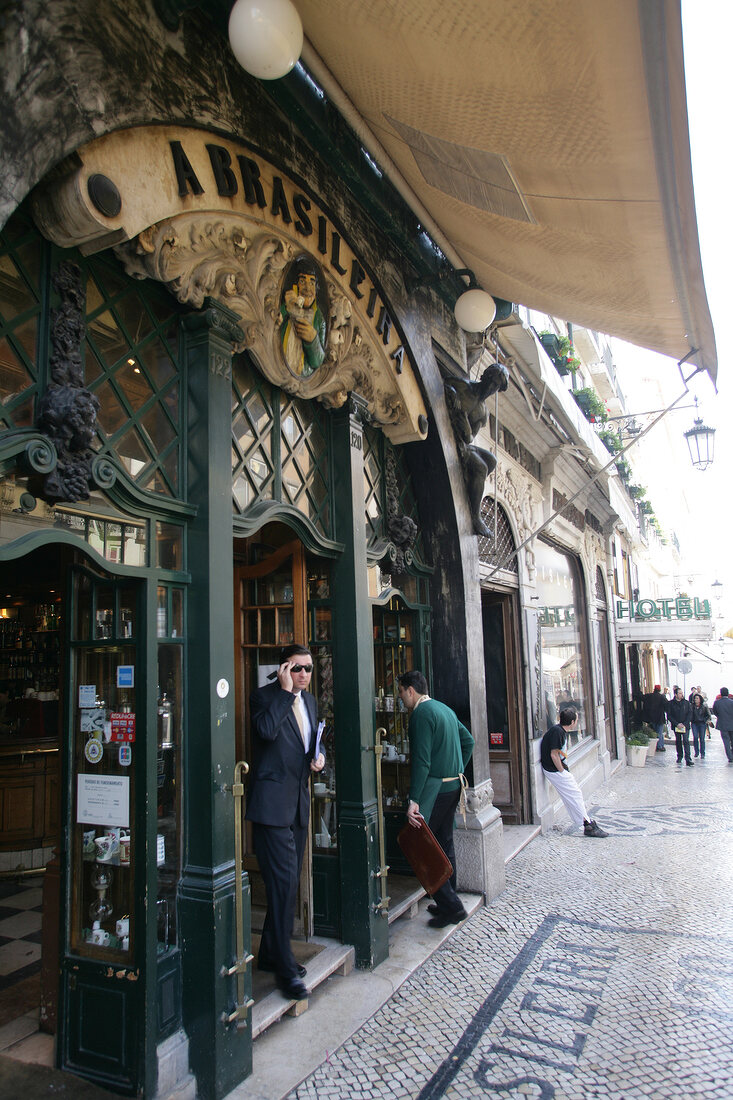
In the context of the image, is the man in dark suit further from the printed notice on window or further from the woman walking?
the woman walking

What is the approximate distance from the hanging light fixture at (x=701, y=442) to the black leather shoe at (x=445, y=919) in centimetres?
908

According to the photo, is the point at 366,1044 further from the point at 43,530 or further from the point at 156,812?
the point at 43,530

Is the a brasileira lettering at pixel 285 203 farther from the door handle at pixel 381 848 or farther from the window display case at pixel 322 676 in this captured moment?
the door handle at pixel 381 848

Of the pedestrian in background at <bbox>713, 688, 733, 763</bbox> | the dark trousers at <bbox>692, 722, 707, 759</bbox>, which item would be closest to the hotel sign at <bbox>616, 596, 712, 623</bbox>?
the pedestrian in background at <bbox>713, 688, 733, 763</bbox>

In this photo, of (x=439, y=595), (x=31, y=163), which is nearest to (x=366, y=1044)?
(x=439, y=595)

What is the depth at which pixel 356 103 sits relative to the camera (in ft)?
14.2

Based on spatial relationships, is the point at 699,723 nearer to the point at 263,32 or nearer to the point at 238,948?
the point at 238,948

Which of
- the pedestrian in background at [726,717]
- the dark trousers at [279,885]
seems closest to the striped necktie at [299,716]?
the dark trousers at [279,885]

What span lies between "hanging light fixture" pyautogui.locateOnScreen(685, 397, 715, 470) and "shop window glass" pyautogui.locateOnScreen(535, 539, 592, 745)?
283cm

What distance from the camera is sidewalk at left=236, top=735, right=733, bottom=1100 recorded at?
3559mm

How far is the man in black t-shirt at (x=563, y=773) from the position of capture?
870 centimetres

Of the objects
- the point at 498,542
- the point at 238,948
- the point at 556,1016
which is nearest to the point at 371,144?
the point at 238,948

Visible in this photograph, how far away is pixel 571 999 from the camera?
4457 millimetres

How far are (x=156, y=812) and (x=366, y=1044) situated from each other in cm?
185
